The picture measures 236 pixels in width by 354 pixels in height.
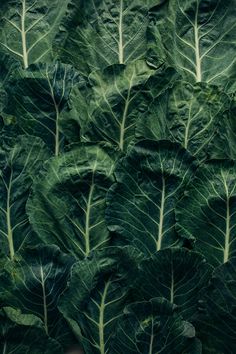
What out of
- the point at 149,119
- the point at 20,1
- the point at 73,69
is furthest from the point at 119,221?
the point at 20,1

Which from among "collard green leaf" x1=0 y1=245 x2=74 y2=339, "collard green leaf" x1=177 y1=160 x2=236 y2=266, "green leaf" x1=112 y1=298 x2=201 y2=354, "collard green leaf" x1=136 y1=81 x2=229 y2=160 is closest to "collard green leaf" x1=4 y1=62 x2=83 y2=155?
"collard green leaf" x1=136 y1=81 x2=229 y2=160

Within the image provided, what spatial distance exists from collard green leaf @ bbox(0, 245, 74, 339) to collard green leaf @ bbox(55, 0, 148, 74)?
2.27 ft

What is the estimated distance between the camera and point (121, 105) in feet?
8.03

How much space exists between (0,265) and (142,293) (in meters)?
0.43

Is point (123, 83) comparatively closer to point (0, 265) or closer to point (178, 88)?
point (178, 88)

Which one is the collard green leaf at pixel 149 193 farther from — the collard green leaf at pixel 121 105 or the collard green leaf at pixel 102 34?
the collard green leaf at pixel 102 34

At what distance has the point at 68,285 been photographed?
7.25ft

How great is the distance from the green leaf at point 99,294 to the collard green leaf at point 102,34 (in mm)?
722

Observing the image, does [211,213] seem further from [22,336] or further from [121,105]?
[22,336]

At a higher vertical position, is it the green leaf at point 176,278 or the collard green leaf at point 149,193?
the collard green leaf at point 149,193

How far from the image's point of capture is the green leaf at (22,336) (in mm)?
2209

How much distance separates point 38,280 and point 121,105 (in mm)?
602

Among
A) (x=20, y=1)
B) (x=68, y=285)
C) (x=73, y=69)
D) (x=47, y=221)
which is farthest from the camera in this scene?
(x=20, y=1)

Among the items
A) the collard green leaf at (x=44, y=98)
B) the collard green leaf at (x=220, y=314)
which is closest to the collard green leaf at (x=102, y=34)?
the collard green leaf at (x=44, y=98)
